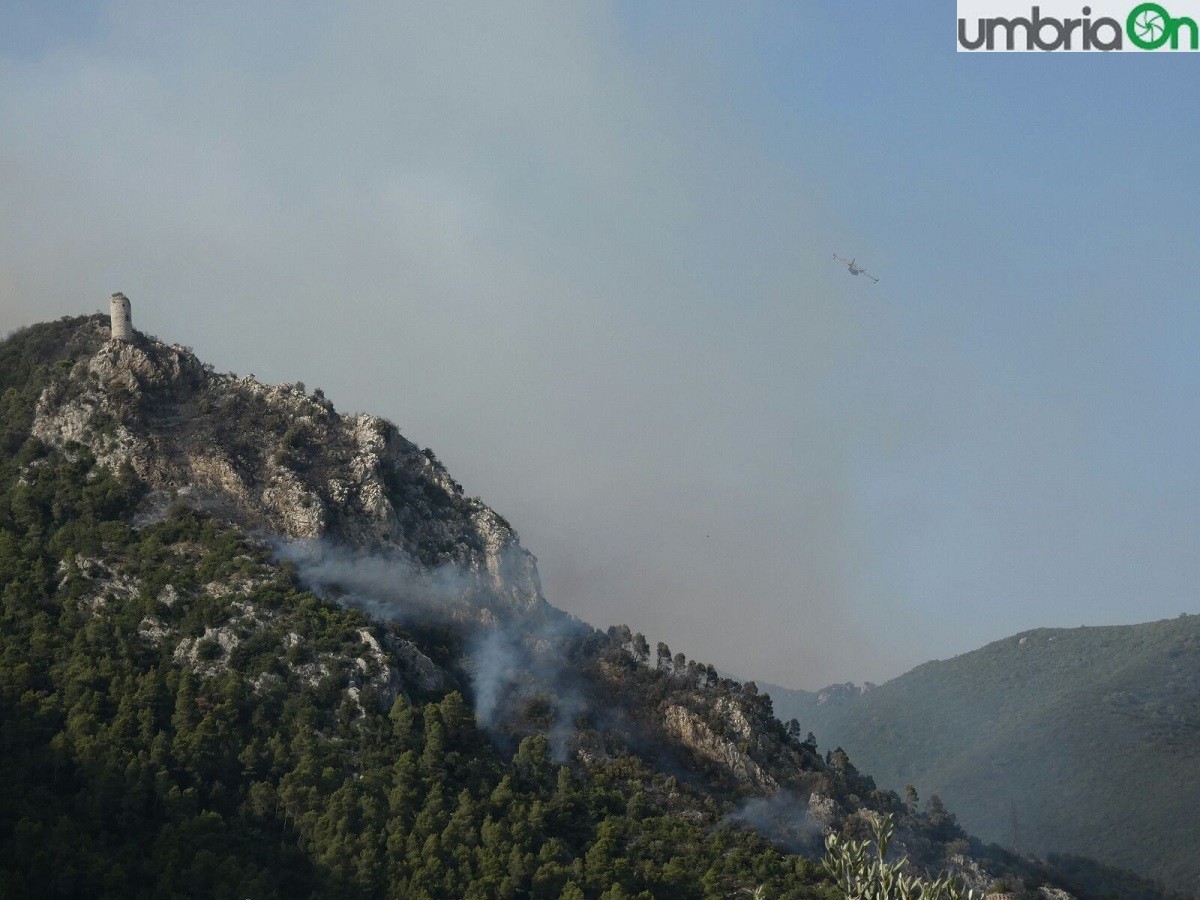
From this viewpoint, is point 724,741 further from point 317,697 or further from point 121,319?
point 121,319

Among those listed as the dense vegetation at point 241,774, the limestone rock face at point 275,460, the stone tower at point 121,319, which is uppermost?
the stone tower at point 121,319

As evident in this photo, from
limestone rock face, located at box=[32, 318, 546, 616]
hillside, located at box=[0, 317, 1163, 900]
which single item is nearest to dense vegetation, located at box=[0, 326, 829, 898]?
hillside, located at box=[0, 317, 1163, 900]

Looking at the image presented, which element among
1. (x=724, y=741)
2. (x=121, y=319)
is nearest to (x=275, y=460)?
(x=121, y=319)

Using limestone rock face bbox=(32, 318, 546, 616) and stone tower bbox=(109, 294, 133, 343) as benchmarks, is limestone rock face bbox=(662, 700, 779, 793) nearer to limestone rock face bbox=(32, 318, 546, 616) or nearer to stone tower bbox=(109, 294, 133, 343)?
limestone rock face bbox=(32, 318, 546, 616)

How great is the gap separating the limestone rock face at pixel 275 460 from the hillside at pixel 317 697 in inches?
12.2

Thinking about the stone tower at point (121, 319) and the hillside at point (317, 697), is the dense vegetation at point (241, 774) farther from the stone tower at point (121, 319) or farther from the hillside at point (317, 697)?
the stone tower at point (121, 319)

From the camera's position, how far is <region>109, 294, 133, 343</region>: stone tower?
15475 centimetres

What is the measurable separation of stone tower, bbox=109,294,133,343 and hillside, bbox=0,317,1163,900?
209 centimetres

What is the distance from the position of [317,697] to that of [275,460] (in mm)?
29626

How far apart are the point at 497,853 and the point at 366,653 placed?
2277 centimetres

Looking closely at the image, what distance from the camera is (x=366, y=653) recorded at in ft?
425

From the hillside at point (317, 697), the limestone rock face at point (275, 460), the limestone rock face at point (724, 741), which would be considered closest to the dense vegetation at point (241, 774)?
the hillside at point (317, 697)

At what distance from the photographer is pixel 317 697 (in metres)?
126

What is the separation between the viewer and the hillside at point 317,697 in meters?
113
